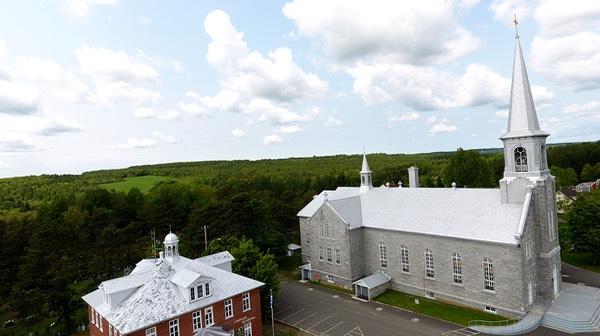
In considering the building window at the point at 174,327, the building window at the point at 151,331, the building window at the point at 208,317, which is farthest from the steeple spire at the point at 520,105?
the building window at the point at 151,331

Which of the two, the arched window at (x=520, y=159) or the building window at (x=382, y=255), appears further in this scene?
the building window at (x=382, y=255)

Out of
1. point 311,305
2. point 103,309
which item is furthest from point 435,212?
point 103,309

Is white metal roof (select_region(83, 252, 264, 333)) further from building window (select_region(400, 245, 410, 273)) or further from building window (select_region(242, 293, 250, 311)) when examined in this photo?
building window (select_region(400, 245, 410, 273))

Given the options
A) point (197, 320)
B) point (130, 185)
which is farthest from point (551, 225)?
point (130, 185)

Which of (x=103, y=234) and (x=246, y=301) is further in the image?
(x=103, y=234)

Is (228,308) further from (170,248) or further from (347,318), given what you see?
(347,318)

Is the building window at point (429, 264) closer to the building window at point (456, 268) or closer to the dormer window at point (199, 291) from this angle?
the building window at point (456, 268)
